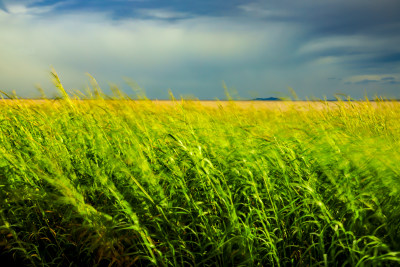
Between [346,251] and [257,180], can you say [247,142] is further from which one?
[346,251]

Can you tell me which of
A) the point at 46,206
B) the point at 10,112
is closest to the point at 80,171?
the point at 46,206

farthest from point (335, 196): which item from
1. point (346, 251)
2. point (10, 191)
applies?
point (10, 191)

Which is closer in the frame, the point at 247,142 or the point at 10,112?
the point at 247,142

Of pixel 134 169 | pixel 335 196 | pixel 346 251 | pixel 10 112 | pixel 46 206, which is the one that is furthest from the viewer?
pixel 10 112

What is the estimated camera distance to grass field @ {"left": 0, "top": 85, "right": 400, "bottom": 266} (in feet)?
6.48

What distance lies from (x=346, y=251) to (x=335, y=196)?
316 mm

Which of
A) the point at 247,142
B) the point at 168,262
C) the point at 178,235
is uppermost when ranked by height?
the point at 247,142

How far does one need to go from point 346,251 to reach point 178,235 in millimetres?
952

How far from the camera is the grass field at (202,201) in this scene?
1.98 m

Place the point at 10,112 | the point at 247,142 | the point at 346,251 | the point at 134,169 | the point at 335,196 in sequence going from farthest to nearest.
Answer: the point at 10,112 → the point at 247,142 → the point at 134,169 → the point at 335,196 → the point at 346,251

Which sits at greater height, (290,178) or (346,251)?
(290,178)

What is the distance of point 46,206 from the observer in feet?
8.67

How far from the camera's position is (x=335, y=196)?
6.95 ft

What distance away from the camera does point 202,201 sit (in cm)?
231
